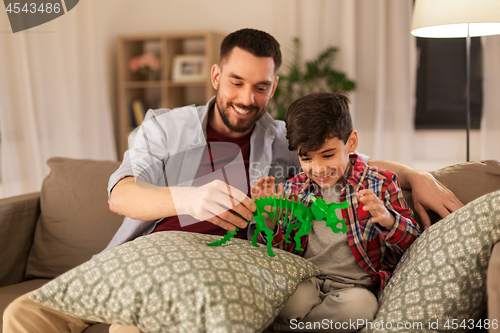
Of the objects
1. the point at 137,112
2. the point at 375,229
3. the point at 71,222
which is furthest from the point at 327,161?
the point at 137,112

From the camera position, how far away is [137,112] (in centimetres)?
400

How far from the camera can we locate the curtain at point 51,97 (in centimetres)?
290

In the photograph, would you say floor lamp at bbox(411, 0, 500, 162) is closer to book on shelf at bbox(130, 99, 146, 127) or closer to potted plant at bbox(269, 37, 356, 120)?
potted plant at bbox(269, 37, 356, 120)

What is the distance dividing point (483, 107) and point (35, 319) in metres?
3.40

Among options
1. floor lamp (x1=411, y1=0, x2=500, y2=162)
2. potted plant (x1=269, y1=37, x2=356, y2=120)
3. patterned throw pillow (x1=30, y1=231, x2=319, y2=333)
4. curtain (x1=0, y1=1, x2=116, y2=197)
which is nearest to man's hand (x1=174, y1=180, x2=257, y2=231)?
patterned throw pillow (x1=30, y1=231, x2=319, y2=333)

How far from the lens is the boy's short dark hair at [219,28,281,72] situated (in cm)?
151

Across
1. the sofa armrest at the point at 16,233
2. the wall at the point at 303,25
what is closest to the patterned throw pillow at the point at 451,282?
the sofa armrest at the point at 16,233

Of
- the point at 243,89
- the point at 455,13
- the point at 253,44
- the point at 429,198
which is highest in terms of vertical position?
the point at 455,13

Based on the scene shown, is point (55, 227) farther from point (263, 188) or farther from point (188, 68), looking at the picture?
point (188, 68)

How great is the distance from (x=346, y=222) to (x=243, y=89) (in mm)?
586

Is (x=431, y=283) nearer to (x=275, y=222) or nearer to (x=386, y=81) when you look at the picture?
(x=275, y=222)

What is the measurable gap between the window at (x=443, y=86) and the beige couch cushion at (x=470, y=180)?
2.37 metres

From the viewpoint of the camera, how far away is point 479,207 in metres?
0.99

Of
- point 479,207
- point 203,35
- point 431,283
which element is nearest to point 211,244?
point 431,283
